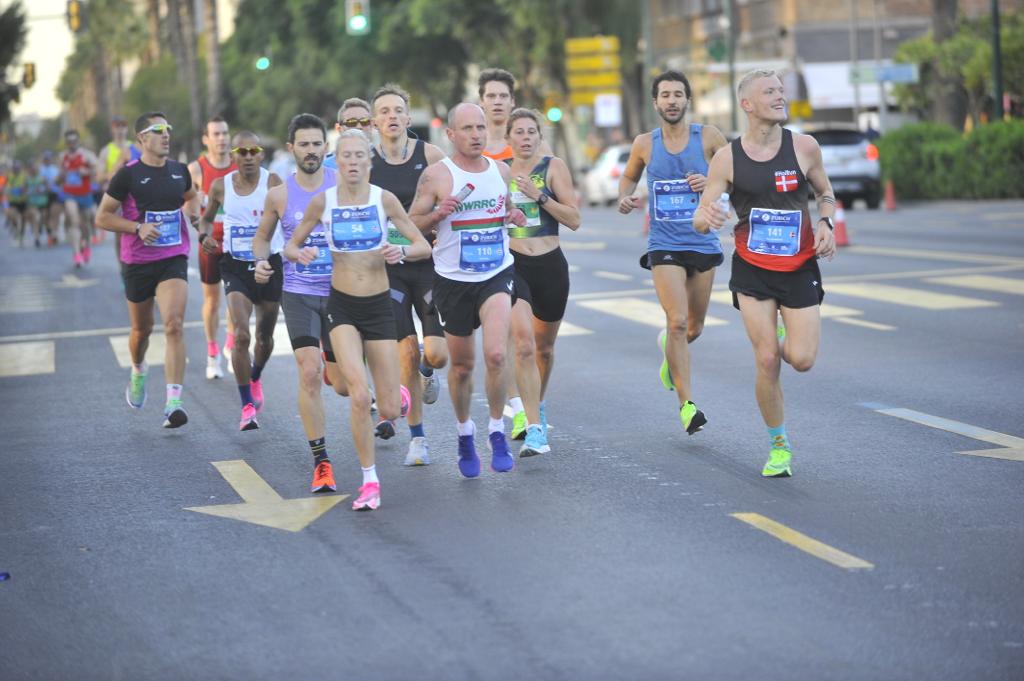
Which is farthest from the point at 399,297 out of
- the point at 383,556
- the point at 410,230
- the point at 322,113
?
the point at 322,113

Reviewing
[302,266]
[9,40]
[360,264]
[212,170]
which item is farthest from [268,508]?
[9,40]

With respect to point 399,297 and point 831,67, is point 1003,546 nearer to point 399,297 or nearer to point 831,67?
point 399,297

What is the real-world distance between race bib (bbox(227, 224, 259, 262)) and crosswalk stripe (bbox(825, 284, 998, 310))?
312 inches

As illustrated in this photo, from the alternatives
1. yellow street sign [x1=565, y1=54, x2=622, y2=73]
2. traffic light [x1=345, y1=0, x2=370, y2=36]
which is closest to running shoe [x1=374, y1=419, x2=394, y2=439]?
traffic light [x1=345, y1=0, x2=370, y2=36]

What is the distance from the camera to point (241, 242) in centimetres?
1112

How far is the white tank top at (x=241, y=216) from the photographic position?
11.1 metres

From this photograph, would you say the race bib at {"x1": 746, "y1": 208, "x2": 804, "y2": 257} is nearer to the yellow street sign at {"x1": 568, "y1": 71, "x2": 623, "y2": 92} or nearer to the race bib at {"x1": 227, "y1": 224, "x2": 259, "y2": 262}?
the race bib at {"x1": 227, "y1": 224, "x2": 259, "y2": 262}

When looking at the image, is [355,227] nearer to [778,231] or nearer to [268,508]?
[268,508]

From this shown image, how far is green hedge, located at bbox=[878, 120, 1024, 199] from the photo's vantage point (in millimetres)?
35969

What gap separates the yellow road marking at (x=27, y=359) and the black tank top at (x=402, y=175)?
19.8 ft

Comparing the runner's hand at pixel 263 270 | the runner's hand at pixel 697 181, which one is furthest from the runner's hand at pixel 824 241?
the runner's hand at pixel 263 270

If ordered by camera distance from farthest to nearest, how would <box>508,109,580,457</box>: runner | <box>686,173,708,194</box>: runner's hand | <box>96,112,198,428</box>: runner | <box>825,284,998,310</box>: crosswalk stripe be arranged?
1. <box>825,284,998,310</box>: crosswalk stripe
2. <box>96,112,198,428</box>: runner
3. <box>686,173,708,194</box>: runner's hand
4. <box>508,109,580,457</box>: runner

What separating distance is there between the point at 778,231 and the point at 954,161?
30.1 metres

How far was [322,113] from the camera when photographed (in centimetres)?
8375
